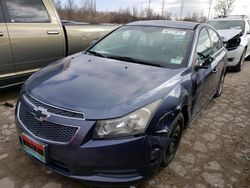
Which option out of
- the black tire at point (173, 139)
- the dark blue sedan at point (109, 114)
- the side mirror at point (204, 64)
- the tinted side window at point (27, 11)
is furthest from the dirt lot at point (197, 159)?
the tinted side window at point (27, 11)

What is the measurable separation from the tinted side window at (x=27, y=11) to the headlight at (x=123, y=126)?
109 inches

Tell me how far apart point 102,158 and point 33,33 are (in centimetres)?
288

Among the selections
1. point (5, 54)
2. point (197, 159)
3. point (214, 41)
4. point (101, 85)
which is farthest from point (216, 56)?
point (5, 54)

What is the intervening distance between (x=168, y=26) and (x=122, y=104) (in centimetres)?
183

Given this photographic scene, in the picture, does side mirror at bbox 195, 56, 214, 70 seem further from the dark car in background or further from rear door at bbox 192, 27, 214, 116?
the dark car in background

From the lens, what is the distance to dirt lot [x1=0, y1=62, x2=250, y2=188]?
7.55ft

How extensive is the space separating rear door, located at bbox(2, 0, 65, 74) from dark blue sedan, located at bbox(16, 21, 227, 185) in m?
1.36

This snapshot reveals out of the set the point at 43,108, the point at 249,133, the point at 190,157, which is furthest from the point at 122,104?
the point at 249,133

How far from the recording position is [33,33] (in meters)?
3.94

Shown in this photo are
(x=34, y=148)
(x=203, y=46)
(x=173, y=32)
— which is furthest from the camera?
(x=203, y=46)

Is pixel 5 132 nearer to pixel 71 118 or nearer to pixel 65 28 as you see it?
pixel 71 118

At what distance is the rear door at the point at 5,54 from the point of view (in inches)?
139

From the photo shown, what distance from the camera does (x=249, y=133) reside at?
351cm

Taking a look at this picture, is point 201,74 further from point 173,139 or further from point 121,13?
point 121,13
